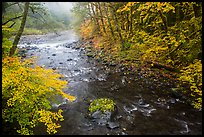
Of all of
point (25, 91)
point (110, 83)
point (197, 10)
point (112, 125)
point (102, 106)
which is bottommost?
point (110, 83)

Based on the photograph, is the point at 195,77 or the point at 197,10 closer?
the point at 195,77

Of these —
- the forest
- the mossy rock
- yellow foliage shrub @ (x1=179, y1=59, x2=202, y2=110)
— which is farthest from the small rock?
yellow foliage shrub @ (x1=179, y1=59, x2=202, y2=110)

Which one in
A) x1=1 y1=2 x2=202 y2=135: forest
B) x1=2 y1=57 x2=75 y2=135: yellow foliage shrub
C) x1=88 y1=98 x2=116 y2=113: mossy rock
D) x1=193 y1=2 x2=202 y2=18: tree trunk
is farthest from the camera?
x1=193 y1=2 x2=202 y2=18: tree trunk

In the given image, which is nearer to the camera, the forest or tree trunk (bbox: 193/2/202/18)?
the forest

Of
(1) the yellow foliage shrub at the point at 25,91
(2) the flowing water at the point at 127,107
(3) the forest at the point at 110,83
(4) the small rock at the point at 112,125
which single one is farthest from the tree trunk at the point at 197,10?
(1) the yellow foliage shrub at the point at 25,91

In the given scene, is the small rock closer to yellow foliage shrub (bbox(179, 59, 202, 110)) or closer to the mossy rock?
the mossy rock

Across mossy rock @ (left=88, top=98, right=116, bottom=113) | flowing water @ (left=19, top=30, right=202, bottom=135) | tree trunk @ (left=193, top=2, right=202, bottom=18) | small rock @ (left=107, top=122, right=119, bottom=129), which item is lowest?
flowing water @ (left=19, top=30, right=202, bottom=135)

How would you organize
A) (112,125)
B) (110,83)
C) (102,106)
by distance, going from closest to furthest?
(112,125), (102,106), (110,83)

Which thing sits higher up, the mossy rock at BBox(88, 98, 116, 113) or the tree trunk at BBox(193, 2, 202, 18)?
the tree trunk at BBox(193, 2, 202, 18)

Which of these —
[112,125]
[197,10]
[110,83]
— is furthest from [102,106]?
[197,10]

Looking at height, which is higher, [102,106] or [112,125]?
[102,106]

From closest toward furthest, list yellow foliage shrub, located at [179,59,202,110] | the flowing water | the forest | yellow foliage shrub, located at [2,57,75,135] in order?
yellow foliage shrub, located at [2,57,75,135] → the forest → the flowing water → yellow foliage shrub, located at [179,59,202,110]

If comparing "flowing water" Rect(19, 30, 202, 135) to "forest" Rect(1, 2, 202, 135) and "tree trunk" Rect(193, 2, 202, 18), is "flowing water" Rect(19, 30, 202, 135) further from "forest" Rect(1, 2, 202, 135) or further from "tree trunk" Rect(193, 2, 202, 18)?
"tree trunk" Rect(193, 2, 202, 18)

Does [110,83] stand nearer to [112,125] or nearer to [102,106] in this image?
[102,106]
